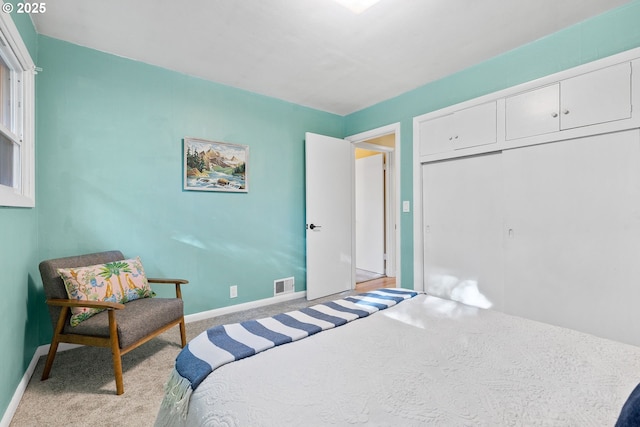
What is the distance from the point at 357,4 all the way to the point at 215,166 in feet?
6.61

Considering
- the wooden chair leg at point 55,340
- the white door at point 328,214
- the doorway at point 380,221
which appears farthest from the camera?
the doorway at point 380,221

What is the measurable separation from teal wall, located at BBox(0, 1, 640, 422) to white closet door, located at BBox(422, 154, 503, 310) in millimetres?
Answer: 278

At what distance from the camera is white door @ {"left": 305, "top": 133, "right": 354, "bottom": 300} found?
3.78m

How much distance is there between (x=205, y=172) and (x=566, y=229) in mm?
3267

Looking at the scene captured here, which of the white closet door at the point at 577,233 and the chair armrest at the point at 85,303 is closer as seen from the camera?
the chair armrest at the point at 85,303

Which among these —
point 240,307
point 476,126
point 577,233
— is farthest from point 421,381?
point 240,307

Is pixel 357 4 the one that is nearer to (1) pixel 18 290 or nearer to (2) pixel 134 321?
(2) pixel 134 321

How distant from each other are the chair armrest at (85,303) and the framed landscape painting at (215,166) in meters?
1.38

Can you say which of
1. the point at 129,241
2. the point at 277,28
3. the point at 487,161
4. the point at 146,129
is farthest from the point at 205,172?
the point at 487,161

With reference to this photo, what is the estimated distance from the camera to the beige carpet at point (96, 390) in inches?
64.0

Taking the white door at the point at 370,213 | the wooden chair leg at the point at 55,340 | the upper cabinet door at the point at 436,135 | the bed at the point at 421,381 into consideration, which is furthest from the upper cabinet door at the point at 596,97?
the wooden chair leg at the point at 55,340

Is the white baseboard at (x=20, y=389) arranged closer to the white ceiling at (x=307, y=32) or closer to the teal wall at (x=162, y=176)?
the teal wall at (x=162, y=176)

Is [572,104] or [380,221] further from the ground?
[572,104]

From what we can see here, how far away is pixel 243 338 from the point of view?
1.26m
